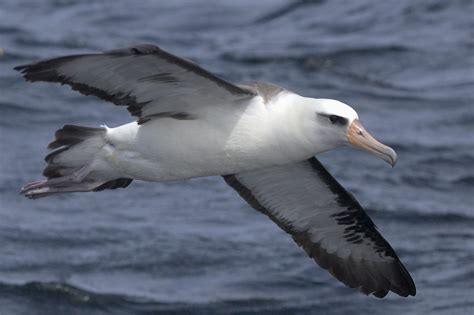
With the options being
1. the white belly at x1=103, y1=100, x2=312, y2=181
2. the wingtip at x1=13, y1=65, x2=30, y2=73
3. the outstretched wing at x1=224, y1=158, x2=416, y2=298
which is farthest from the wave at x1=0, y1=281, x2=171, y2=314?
the wingtip at x1=13, y1=65, x2=30, y2=73

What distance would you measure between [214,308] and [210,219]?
2190 mm

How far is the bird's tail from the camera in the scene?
929 centimetres

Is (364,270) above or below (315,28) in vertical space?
below

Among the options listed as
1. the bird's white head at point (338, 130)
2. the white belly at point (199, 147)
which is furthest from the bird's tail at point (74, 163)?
the bird's white head at point (338, 130)

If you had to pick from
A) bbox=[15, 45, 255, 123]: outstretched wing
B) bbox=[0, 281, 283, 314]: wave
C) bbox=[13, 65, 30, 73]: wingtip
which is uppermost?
bbox=[13, 65, 30, 73]: wingtip

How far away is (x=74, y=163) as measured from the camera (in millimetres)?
9461

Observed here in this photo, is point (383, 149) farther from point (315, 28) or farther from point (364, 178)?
point (315, 28)

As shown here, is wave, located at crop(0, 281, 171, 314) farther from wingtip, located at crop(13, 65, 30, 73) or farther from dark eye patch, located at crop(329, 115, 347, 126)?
wingtip, located at crop(13, 65, 30, 73)

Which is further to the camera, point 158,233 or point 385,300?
point 158,233

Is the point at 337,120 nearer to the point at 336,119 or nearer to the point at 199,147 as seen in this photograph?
the point at 336,119

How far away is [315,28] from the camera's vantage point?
2270 cm

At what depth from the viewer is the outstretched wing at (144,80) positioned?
Result: 324 inches

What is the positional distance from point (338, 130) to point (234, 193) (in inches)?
272

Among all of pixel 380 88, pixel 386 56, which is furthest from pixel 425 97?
pixel 386 56
